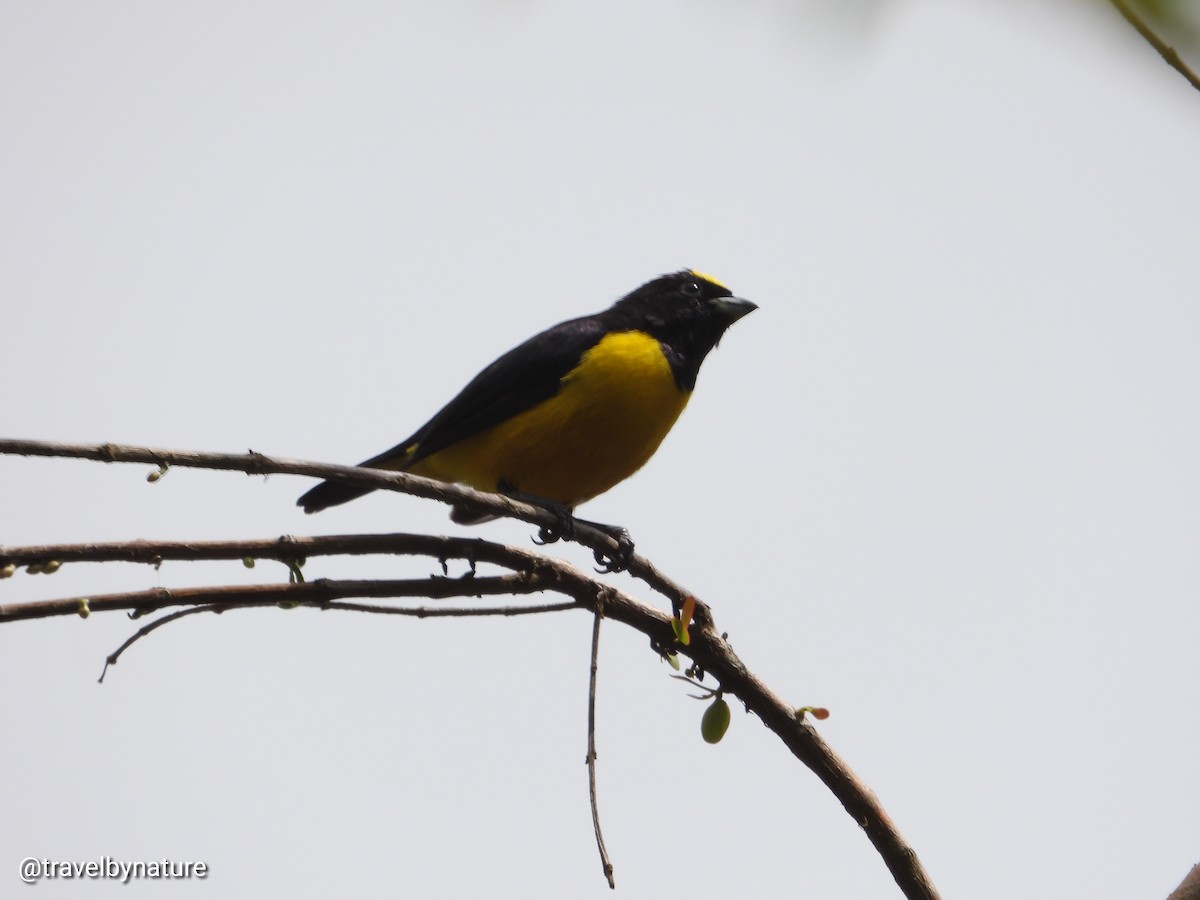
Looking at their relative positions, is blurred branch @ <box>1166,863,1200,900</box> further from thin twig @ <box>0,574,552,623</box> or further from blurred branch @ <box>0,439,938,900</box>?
thin twig @ <box>0,574,552,623</box>

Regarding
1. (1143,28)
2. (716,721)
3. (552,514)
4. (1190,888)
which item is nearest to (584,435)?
(552,514)

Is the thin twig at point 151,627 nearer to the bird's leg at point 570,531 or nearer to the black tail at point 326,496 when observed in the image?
the bird's leg at point 570,531

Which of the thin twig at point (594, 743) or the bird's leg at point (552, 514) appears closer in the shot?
the thin twig at point (594, 743)

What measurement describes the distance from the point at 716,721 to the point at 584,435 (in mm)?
2159

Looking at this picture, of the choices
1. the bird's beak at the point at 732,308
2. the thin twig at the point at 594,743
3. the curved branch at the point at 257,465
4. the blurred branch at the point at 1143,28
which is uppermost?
the bird's beak at the point at 732,308

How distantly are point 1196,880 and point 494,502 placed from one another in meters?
1.90

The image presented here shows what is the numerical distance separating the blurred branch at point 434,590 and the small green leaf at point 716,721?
→ 0.14 feet

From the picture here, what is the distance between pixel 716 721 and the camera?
3.29 metres

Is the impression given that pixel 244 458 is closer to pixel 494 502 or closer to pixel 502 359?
pixel 494 502

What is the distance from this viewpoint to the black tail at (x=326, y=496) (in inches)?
229

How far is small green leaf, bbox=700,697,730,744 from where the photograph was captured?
3.29 m

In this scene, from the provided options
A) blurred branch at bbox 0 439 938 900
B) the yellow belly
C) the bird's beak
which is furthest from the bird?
blurred branch at bbox 0 439 938 900

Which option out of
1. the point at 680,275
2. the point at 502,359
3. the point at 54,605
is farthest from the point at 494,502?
the point at 680,275

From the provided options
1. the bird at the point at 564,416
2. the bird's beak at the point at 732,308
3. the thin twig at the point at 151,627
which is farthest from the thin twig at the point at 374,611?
the bird's beak at the point at 732,308
